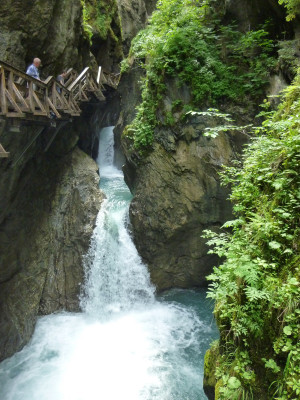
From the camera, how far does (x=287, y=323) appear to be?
9.07 ft

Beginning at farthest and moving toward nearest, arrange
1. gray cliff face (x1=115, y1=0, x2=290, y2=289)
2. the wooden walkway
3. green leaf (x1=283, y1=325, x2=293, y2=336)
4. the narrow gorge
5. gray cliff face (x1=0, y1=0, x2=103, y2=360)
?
gray cliff face (x1=115, y1=0, x2=290, y2=289) → gray cliff face (x1=0, y1=0, x2=103, y2=360) → the narrow gorge → the wooden walkway → green leaf (x1=283, y1=325, x2=293, y2=336)

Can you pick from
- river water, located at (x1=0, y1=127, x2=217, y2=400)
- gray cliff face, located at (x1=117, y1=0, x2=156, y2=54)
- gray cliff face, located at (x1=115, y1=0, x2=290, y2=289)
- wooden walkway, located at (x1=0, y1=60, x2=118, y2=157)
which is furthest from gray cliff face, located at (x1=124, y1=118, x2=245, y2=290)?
gray cliff face, located at (x1=117, y1=0, x2=156, y2=54)

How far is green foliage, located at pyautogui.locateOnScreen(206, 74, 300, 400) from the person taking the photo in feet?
8.98

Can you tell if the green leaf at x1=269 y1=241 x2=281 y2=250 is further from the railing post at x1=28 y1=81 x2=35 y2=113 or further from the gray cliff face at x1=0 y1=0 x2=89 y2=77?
the gray cliff face at x1=0 y1=0 x2=89 y2=77

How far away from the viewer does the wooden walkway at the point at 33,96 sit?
611 centimetres

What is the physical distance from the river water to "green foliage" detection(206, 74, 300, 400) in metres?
5.01

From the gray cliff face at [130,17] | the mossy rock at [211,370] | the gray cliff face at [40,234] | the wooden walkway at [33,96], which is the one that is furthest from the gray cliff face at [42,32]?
the gray cliff face at [130,17]

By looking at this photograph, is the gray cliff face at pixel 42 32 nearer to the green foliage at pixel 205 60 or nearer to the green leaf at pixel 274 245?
the green foliage at pixel 205 60

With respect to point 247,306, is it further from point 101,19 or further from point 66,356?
point 101,19

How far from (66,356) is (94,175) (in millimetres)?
7504

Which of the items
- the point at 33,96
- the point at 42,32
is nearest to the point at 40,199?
the point at 33,96

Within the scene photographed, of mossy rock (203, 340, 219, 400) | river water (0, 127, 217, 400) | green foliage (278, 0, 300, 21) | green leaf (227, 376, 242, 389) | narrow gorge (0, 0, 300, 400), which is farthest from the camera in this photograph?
narrow gorge (0, 0, 300, 400)

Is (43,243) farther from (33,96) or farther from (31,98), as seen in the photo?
(31,98)

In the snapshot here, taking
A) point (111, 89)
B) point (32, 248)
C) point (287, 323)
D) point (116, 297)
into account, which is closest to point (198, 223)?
point (116, 297)
